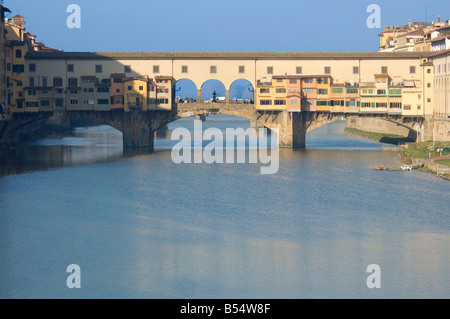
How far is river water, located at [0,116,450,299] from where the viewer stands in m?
31.5

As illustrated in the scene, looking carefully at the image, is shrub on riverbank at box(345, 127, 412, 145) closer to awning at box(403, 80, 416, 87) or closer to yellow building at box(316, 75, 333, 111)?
awning at box(403, 80, 416, 87)

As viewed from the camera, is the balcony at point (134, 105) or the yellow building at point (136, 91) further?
the balcony at point (134, 105)

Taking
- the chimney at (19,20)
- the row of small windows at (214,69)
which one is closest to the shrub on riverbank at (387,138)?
the row of small windows at (214,69)

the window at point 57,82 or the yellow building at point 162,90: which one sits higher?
the window at point 57,82

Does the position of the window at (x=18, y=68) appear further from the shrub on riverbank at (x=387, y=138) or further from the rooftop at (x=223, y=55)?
the shrub on riverbank at (x=387, y=138)

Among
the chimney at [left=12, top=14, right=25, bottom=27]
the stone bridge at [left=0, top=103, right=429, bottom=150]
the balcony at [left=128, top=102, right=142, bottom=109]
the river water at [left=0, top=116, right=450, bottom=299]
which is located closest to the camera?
the river water at [left=0, top=116, right=450, bottom=299]

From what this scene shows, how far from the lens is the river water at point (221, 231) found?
31.5 meters

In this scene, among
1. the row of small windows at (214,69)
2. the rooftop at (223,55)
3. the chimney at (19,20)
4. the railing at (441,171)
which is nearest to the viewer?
the railing at (441,171)

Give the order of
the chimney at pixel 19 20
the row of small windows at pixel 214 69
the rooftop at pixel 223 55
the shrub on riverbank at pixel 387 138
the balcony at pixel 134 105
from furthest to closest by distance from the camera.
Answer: the chimney at pixel 19 20, the shrub on riverbank at pixel 387 138, the balcony at pixel 134 105, the row of small windows at pixel 214 69, the rooftop at pixel 223 55

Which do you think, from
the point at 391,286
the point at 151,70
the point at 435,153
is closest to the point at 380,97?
the point at 435,153

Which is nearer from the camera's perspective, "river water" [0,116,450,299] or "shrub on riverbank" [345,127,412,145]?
"river water" [0,116,450,299]

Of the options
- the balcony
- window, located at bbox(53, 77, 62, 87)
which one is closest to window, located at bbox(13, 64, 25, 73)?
window, located at bbox(53, 77, 62, 87)

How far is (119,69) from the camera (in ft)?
261
